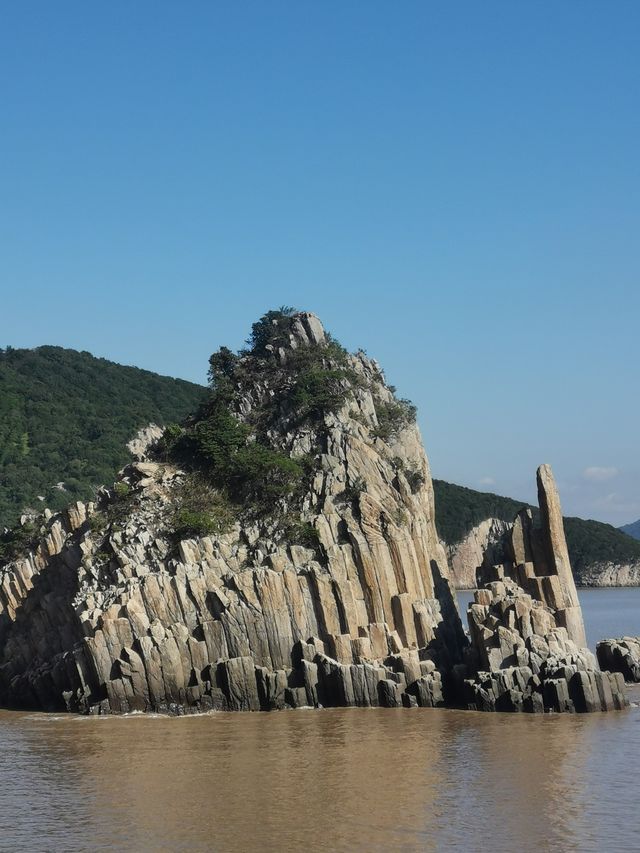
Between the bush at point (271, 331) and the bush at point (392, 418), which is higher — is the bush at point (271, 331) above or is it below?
above

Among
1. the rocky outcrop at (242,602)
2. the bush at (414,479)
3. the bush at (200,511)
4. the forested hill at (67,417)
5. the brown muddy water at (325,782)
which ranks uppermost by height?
the forested hill at (67,417)

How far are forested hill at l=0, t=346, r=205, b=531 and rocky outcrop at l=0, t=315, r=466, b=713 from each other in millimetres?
51542

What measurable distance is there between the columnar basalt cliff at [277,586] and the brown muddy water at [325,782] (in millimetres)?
1734

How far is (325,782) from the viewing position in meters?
37.6

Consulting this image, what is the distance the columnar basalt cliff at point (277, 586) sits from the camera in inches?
1997

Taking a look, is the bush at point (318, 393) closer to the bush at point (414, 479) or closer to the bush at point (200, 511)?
the bush at point (414, 479)

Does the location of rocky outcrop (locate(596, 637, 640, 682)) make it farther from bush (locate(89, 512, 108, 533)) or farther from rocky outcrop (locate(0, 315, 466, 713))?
bush (locate(89, 512, 108, 533))

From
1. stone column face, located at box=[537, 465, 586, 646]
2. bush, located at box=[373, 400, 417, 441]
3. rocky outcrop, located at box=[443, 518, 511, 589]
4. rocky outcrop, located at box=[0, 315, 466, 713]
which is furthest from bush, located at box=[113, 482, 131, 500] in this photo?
rocky outcrop, located at box=[443, 518, 511, 589]

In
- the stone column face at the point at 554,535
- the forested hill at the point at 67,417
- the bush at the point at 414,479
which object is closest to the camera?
the stone column face at the point at 554,535

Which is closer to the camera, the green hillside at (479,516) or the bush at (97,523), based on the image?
the bush at (97,523)

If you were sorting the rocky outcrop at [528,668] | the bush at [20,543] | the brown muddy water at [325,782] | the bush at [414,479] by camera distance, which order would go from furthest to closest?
the bush at [414,479]
the bush at [20,543]
the rocky outcrop at [528,668]
the brown muddy water at [325,782]

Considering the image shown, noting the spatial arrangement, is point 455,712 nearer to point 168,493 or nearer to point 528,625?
point 528,625

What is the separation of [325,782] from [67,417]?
10629cm

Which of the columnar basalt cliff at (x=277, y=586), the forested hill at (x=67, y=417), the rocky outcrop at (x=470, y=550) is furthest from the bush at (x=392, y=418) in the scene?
the rocky outcrop at (x=470, y=550)
